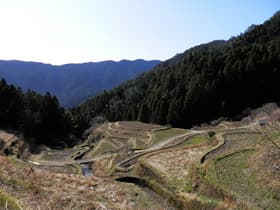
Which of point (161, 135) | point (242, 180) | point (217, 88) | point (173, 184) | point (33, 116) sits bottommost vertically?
point (33, 116)

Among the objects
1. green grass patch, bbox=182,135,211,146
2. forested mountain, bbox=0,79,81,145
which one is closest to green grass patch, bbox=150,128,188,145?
green grass patch, bbox=182,135,211,146

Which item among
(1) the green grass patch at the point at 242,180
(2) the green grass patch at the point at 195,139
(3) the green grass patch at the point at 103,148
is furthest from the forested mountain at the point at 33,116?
(1) the green grass patch at the point at 242,180

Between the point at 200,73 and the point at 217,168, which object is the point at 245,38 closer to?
the point at 200,73

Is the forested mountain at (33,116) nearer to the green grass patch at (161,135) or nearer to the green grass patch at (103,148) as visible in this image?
the green grass patch at (103,148)

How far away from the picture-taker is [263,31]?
101 m

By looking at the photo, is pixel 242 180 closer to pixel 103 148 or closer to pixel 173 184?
pixel 173 184

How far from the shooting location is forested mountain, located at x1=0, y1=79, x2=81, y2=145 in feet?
217

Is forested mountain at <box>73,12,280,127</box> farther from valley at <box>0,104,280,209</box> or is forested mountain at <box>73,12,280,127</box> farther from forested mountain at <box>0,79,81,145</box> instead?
valley at <box>0,104,280,209</box>

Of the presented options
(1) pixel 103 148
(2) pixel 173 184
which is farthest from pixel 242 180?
(1) pixel 103 148

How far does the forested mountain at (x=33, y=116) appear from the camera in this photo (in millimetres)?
66062

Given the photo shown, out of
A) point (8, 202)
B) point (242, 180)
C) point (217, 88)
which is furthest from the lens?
point (217, 88)

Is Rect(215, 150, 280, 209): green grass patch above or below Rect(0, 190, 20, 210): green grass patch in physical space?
below

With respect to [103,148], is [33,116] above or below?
above

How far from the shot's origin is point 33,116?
225 ft
